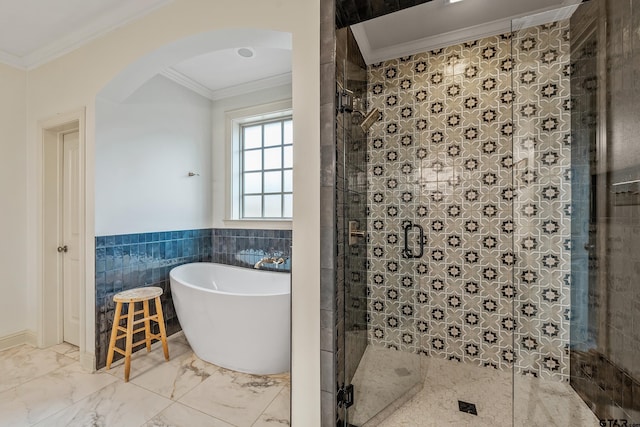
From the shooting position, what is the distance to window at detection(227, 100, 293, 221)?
3.09 meters

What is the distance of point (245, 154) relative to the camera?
10.9ft

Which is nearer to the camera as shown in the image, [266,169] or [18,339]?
[18,339]

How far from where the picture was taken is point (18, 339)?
2.52 metres

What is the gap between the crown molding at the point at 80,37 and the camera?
6.35 ft

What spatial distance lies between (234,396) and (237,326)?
43 centimetres

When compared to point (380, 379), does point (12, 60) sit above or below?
above

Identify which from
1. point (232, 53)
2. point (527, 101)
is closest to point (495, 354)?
point (527, 101)

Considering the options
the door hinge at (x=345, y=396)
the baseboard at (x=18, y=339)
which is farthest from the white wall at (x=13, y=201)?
the door hinge at (x=345, y=396)

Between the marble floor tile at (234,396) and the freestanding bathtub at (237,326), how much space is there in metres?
0.07

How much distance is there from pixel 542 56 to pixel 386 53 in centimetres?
110

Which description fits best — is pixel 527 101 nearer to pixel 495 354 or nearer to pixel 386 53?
pixel 386 53

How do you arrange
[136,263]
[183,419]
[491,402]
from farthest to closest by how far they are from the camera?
[136,263] → [491,402] → [183,419]

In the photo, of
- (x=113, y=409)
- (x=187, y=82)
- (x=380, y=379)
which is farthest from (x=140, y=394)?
(x=187, y=82)

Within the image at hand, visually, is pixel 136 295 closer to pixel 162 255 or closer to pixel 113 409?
pixel 162 255
